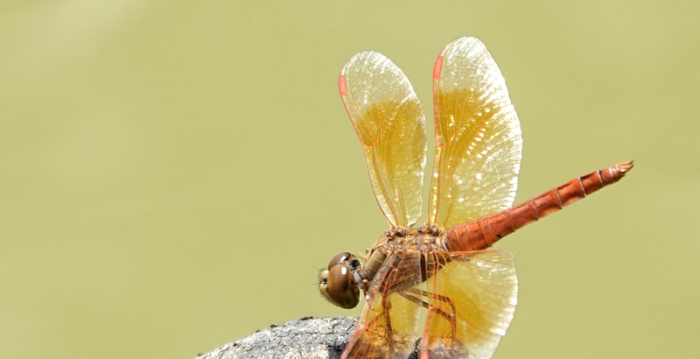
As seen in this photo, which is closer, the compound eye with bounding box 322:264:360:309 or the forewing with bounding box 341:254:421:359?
the forewing with bounding box 341:254:421:359

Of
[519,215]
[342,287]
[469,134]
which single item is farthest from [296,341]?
[469,134]

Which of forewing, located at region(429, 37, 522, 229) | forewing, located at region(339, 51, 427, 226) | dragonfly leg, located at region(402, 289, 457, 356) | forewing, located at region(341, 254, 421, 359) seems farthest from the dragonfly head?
forewing, located at region(429, 37, 522, 229)

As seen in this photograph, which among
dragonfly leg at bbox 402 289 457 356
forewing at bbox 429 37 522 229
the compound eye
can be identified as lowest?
dragonfly leg at bbox 402 289 457 356

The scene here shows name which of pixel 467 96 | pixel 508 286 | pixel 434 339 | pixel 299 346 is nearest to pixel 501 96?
pixel 467 96

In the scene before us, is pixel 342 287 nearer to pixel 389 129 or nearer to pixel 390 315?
pixel 390 315

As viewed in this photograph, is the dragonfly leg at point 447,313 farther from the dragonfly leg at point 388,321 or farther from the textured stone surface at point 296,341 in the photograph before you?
the textured stone surface at point 296,341

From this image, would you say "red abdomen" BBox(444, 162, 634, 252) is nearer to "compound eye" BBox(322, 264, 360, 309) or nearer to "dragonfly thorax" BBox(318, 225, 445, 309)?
"dragonfly thorax" BBox(318, 225, 445, 309)

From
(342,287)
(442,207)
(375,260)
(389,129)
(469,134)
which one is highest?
(389,129)
